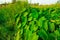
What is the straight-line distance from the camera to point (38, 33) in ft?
6.52

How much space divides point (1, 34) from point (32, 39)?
45 cm

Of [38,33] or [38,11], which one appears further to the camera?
[38,11]

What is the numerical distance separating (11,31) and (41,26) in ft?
1.42

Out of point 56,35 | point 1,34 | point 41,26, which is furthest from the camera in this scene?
point 1,34

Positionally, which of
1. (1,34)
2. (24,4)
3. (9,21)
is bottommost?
(1,34)

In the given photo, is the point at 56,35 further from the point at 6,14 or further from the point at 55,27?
the point at 6,14

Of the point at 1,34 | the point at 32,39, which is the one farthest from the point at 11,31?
the point at 32,39

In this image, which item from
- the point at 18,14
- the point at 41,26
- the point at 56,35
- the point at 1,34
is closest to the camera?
the point at 56,35

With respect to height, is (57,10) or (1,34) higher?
(57,10)

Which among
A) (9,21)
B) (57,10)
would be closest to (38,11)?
(57,10)

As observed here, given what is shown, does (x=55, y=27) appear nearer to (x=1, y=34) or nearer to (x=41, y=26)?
(x=41, y=26)

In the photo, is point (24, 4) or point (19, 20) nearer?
point (19, 20)

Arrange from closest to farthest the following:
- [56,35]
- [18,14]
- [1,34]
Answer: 1. [56,35]
2. [1,34]
3. [18,14]

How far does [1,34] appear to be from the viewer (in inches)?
87.4
